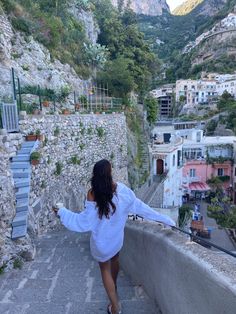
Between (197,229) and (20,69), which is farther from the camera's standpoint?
(197,229)

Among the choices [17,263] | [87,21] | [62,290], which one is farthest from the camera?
[87,21]

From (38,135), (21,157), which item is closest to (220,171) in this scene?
(38,135)

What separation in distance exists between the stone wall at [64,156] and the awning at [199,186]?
17849 millimetres

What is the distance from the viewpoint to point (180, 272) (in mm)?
2072

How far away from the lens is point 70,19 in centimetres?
1948

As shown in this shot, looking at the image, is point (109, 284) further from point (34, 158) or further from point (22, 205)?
point (34, 158)

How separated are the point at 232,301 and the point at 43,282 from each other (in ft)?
8.01

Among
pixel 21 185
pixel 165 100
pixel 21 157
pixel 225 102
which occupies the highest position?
pixel 165 100

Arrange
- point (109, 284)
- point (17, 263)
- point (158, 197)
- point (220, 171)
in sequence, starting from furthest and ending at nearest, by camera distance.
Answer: point (220, 171), point (158, 197), point (17, 263), point (109, 284)

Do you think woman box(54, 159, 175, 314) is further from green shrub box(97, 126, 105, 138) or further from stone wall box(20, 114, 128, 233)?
green shrub box(97, 126, 105, 138)

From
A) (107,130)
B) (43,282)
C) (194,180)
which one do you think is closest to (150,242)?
(43,282)

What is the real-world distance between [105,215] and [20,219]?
2.41 metres

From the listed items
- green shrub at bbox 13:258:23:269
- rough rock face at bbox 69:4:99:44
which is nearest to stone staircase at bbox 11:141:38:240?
green shrub at bbox 13:258:23:269

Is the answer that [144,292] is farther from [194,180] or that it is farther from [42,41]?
[194,180]
